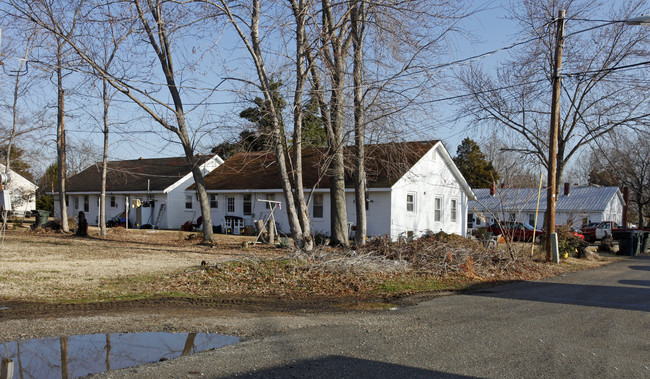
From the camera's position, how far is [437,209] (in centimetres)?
3084

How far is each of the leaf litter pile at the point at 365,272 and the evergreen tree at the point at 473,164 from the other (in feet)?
131

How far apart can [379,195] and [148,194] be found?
1773 cm

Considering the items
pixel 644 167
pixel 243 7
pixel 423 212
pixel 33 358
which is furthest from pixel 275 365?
pixel 644 167

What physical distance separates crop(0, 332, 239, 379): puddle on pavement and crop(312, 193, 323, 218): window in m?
21.4

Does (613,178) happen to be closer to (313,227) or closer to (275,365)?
(313,227)

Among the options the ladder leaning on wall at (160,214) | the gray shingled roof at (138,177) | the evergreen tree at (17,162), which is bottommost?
the ladder leaning on wall at (160,214)

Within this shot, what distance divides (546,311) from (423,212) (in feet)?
65.5

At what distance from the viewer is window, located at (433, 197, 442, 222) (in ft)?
100

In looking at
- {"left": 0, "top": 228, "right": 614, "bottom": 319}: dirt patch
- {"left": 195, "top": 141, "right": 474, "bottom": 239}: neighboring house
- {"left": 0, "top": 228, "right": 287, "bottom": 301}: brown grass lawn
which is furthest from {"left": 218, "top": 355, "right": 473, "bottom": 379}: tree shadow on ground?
{"left": 195, "top": 141, "right": 474, "bottom": 239}: neighboring house

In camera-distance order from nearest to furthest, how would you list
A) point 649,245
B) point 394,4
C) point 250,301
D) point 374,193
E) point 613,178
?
point 250,301
point 394,4
point 374,193
point 649,245
point 613,178

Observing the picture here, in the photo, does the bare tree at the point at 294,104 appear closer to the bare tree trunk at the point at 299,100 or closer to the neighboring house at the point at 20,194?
the bare tree trunk at the point at 299,100

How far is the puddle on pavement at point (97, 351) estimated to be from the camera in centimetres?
623

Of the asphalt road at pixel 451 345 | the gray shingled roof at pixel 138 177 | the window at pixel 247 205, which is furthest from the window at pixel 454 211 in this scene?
the asphalt road at pixel 451 345

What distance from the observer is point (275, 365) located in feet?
19.4
